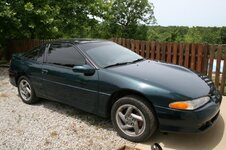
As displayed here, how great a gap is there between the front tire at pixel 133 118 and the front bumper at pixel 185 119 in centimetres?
17

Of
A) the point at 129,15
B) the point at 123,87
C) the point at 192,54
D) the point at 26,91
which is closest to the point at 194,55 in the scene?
the point at 192,54

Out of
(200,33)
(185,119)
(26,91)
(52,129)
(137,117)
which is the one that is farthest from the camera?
(200,33)

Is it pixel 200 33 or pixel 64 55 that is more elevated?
pixel 64 55

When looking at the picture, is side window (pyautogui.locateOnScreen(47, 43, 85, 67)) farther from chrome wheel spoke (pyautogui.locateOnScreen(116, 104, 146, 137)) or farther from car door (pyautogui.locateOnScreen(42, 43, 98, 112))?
chrome wheel spoke (pyautogui.locateOnScreen(116, 104, 146, 137))

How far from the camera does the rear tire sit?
612 centimetres

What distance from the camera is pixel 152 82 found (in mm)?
4227

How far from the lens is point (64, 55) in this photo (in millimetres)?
5410

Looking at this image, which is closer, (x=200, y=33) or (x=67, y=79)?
(x=67, y=79)

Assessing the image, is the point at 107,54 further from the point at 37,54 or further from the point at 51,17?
the point at 51,17

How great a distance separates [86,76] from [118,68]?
565 mm

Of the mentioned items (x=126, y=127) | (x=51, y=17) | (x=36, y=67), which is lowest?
(x=126, y=127)

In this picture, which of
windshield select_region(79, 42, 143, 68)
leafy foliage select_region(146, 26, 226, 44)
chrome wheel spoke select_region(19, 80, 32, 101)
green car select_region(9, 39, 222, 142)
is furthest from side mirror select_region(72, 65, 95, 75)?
leafy foliage select_region(146, 26, 226, 44)

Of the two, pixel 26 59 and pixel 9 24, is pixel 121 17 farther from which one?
pixel 26 59

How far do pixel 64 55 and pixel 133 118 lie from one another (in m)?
1.98
